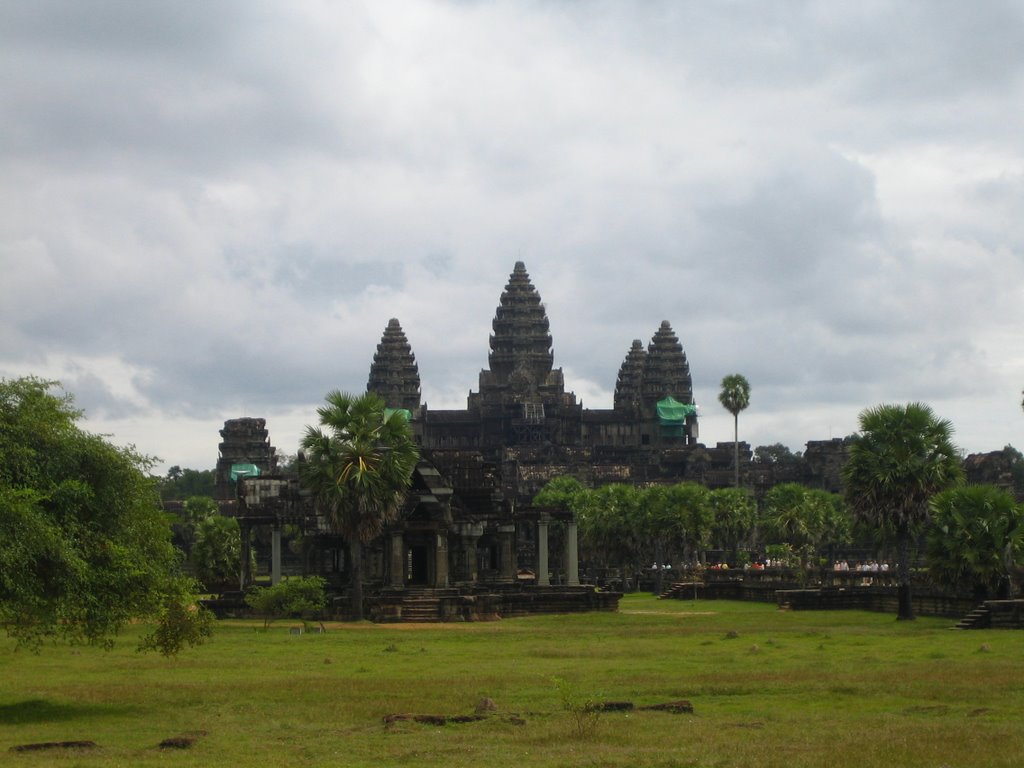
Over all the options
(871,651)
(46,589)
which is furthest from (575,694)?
(871,651)

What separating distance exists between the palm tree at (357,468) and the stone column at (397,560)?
168 inches

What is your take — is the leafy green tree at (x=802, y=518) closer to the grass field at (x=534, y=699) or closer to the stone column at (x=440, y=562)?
the stone column at (x=440, y=562)

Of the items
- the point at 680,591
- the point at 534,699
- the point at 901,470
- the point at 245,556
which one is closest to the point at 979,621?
the point at 901,470

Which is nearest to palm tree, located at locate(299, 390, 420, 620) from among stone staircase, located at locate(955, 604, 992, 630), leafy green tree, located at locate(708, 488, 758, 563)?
stone staircase, located at locate(955, 604, 992, 630)

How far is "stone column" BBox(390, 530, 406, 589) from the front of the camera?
229ft

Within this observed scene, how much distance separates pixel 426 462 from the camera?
73188 millimetres

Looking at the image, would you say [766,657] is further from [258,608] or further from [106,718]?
[258,608]

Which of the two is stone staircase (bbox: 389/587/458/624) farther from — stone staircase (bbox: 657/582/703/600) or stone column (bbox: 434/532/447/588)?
stone staircase (bbox: 657/582/703/600)

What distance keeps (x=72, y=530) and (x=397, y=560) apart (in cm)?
3953

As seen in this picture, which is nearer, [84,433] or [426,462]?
[84,433]

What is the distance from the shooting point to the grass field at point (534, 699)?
25.7 m

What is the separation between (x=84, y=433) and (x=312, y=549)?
4731cm

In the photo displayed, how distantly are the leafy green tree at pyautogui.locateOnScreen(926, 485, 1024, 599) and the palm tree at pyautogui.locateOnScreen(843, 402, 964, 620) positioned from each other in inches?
164

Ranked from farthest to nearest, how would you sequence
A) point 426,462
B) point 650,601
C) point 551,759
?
point 650,601
point 426,462
point 551,759
